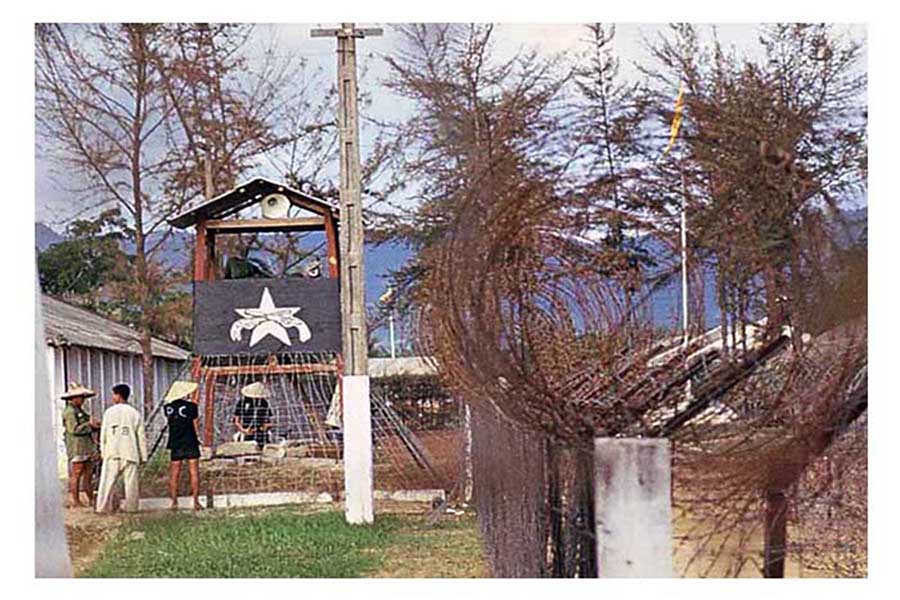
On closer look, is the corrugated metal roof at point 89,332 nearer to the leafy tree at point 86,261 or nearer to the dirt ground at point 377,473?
the leafy tree at point 86,261

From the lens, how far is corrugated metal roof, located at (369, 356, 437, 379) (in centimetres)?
637

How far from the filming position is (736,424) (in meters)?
5.58

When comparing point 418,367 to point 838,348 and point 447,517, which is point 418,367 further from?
point 838,348

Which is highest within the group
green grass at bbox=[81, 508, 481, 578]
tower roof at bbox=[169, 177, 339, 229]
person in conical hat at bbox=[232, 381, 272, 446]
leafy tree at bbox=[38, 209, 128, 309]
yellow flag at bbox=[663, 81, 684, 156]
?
yellow flag at bbox=[663, 81, 684, 156]

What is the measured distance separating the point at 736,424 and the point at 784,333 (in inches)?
Answer: 16.2

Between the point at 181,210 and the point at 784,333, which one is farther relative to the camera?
the point at 181,210

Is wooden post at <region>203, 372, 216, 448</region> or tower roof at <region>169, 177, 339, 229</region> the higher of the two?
tower roof at <region>169, 177, 339, 229</region>

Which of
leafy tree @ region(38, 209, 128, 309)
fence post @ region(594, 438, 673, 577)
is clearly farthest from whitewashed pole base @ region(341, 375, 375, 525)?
fence post @ region(594, 438, 673, 577)

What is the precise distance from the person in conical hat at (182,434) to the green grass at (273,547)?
14cm

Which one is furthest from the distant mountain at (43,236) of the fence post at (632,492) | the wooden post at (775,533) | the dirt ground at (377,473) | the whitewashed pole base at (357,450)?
the wooden post at (775,533)

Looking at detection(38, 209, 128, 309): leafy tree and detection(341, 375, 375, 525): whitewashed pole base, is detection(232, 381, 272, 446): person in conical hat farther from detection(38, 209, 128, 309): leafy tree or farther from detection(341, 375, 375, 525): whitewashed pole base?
detection(38, 209, 128, 309): leafy tree

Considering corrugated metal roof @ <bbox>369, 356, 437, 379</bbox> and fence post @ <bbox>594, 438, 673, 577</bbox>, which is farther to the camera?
corrugated metal roof @ <bbox>369, 356, 437, 379</bbox>

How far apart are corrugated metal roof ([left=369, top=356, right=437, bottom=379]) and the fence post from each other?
Answer: 4.45 ft
